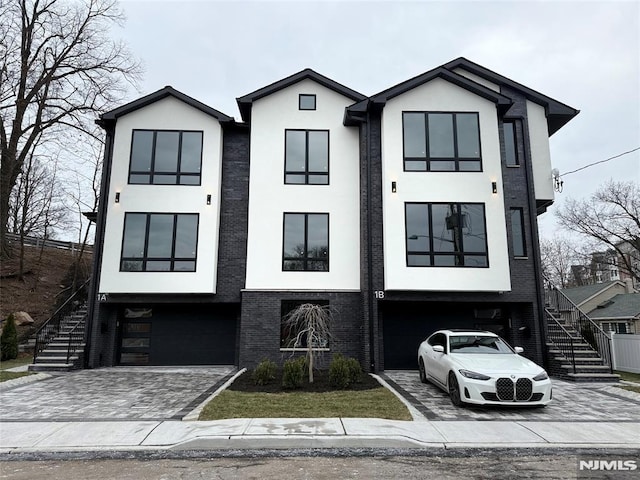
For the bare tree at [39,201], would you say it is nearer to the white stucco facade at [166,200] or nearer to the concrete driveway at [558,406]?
the white stucco facade at [166,200]

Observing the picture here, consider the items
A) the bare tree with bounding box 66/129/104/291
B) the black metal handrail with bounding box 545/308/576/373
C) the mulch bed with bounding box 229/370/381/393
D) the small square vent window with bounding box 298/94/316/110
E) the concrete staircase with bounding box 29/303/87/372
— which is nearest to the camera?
the mulch bed with bounding box 229/370/381/393

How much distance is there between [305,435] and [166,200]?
987cm

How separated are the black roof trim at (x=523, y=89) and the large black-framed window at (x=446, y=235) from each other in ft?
16.5

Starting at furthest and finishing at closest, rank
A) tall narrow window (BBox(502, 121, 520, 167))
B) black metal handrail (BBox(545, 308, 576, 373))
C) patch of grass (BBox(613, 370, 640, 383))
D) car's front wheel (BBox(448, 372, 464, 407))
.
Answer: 1. tall narrow window (BBox(502, 121, 520, 167))
2. black metal handrail (BBox(545, 308, 576, 373))
3. patch of grass (BBox(613, 370, 640, 383))
4. car's front wheel (BBox(448, 372, 464, 407))

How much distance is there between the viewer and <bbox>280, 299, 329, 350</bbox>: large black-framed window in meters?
13.0

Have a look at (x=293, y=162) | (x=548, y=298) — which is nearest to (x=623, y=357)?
(x=548, y=298)

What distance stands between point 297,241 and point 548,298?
9680mm

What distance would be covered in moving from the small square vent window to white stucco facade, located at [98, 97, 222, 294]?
2950mm

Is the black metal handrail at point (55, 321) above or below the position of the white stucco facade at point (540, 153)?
below

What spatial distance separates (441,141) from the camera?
44.0 feet

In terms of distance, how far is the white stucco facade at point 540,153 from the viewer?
1444 centimetres

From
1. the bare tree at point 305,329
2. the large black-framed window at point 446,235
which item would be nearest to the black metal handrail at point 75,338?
the bare tree at point 305,329

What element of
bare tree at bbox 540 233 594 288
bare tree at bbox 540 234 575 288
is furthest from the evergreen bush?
bare tree at bbox 540 234 575 288

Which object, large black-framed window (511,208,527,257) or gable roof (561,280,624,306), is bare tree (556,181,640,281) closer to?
gable roof (561,280,624,306)
